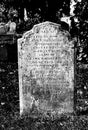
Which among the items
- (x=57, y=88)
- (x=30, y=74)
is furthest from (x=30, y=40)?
(x=57, y=88)

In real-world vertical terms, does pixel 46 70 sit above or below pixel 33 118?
above

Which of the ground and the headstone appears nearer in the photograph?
the ground

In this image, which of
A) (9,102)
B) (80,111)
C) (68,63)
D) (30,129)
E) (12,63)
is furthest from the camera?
(12,63)

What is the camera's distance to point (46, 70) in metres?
5.52

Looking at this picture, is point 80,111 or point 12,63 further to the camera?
point 12,63

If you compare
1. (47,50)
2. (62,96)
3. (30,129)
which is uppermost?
(47,50)

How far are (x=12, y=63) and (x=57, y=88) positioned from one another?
5204 mm

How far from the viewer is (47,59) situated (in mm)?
5480

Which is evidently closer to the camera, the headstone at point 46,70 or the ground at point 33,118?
the ground at point 33,118

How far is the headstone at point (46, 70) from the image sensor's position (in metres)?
5.38

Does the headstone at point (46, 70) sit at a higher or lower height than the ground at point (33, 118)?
higher

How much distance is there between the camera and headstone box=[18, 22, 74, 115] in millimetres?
5380

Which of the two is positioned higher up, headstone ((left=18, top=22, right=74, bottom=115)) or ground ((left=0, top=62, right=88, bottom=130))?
headstone ((left=18, top=22, right=74, bottom=115))

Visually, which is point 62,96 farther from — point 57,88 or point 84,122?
point 84,122
